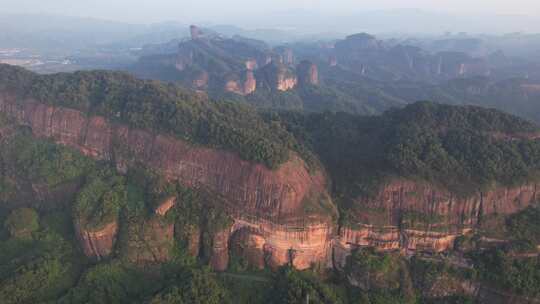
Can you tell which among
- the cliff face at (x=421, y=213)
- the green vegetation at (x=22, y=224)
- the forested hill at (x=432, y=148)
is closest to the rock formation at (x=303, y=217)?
the cliff face at (x=421, y=213)

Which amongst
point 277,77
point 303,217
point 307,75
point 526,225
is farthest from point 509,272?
point 307,75

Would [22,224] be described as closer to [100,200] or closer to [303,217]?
[100,200]

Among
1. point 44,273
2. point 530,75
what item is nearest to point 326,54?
point 530,75

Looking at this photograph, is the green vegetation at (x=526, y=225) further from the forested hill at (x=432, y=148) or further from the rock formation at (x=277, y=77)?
the rock formation at (x=277, y=77)

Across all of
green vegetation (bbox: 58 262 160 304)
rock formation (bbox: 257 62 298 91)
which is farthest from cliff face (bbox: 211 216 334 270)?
rock formation (bbox: 257 62 298 91)

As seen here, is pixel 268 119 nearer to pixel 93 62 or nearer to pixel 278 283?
pixel 278 283

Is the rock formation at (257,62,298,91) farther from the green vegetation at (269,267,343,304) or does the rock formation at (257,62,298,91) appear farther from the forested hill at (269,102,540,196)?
the green vegetation at (269,267,343,304)
